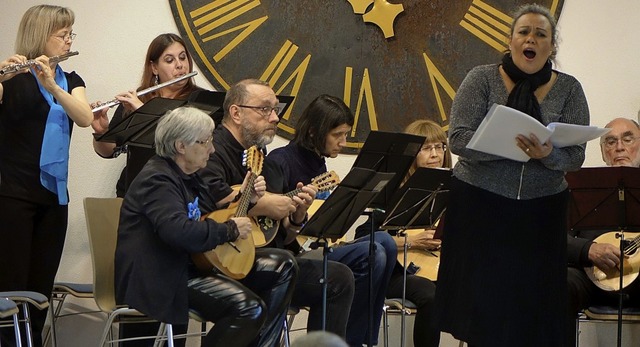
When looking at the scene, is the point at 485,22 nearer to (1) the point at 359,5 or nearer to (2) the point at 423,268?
(1) the point at 359,5

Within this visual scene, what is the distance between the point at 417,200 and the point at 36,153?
1.62 meters

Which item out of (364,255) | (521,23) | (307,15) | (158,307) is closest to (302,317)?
(364,255)

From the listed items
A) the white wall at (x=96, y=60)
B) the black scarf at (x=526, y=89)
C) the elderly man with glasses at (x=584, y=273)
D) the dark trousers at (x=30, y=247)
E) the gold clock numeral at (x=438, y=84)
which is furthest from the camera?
the gold clock numeral at (x=438, y=84)

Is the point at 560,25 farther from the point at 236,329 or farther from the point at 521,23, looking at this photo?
the point at 236,329

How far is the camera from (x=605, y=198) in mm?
4230

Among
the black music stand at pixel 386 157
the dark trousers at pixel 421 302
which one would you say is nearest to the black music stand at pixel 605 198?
the black music stand at pixel 386 157

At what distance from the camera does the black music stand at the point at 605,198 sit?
4.19 meters

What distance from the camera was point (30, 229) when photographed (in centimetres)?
411

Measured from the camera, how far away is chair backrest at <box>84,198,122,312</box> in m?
3.75

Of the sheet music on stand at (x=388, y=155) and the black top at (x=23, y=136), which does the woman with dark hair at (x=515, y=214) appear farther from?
the black top at (x=23, y=136)

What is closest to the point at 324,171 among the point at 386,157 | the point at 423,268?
the point at 386,157

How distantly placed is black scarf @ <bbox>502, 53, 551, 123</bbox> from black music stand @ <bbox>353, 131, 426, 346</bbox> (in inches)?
24.8

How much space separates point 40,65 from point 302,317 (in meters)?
2.10

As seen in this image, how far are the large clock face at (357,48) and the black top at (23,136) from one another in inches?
42.7
